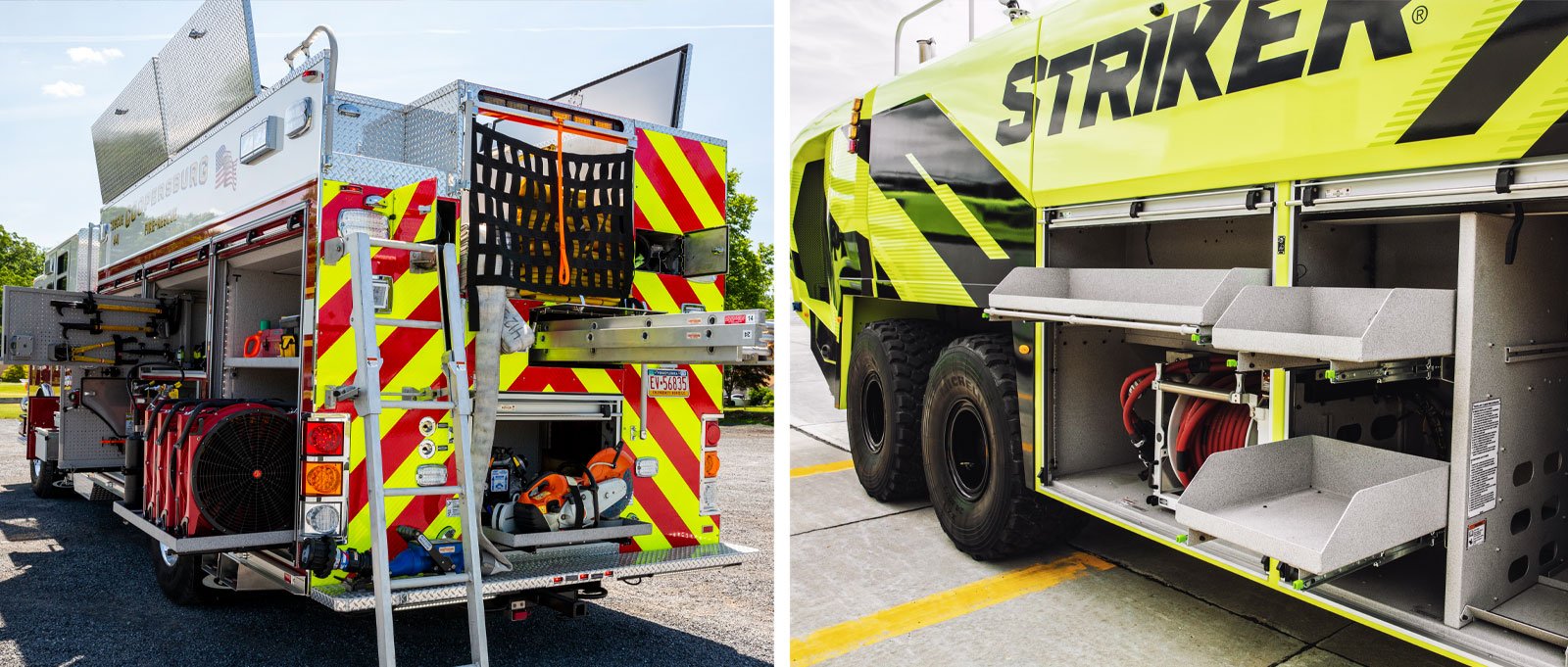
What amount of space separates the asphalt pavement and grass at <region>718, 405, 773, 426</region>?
13.7m

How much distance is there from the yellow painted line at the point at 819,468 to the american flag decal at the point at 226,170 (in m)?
3.99

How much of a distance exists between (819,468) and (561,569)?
340 centimetres

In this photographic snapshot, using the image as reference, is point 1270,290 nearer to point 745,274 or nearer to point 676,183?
point 676,183

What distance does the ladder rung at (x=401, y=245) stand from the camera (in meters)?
4.02

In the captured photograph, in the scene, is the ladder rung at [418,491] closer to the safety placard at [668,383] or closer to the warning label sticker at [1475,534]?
the safety placard at [668,383]

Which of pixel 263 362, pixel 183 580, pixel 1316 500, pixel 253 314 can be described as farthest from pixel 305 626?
pixel 1316 500

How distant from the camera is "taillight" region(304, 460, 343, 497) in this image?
3.98 meters

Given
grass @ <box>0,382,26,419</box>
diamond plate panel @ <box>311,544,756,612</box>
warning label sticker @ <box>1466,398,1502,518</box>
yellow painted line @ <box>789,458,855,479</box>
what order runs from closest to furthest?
1. warning label sticker @ <box>1466,398,1502,518</box>
2. diamond plate panel @ <box>311,544,756,612</box>
3. yellow painted line @ <box>789,458,855,479</box>
4. grass @ <box>0,382,26,419</box>

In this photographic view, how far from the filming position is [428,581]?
3.87m

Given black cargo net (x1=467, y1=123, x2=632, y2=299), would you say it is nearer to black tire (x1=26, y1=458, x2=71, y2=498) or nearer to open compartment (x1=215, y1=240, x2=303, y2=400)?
open compartment (x1=215, y1=240, x2=303, y2=400)

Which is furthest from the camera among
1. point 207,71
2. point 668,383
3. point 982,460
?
point 207,71

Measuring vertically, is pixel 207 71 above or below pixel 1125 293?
above

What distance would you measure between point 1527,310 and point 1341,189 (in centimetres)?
71

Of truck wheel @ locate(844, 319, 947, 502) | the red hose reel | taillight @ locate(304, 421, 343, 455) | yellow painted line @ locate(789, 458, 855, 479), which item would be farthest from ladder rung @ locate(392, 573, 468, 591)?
yellow painted line @ locate(789, 458, 855, 479)
